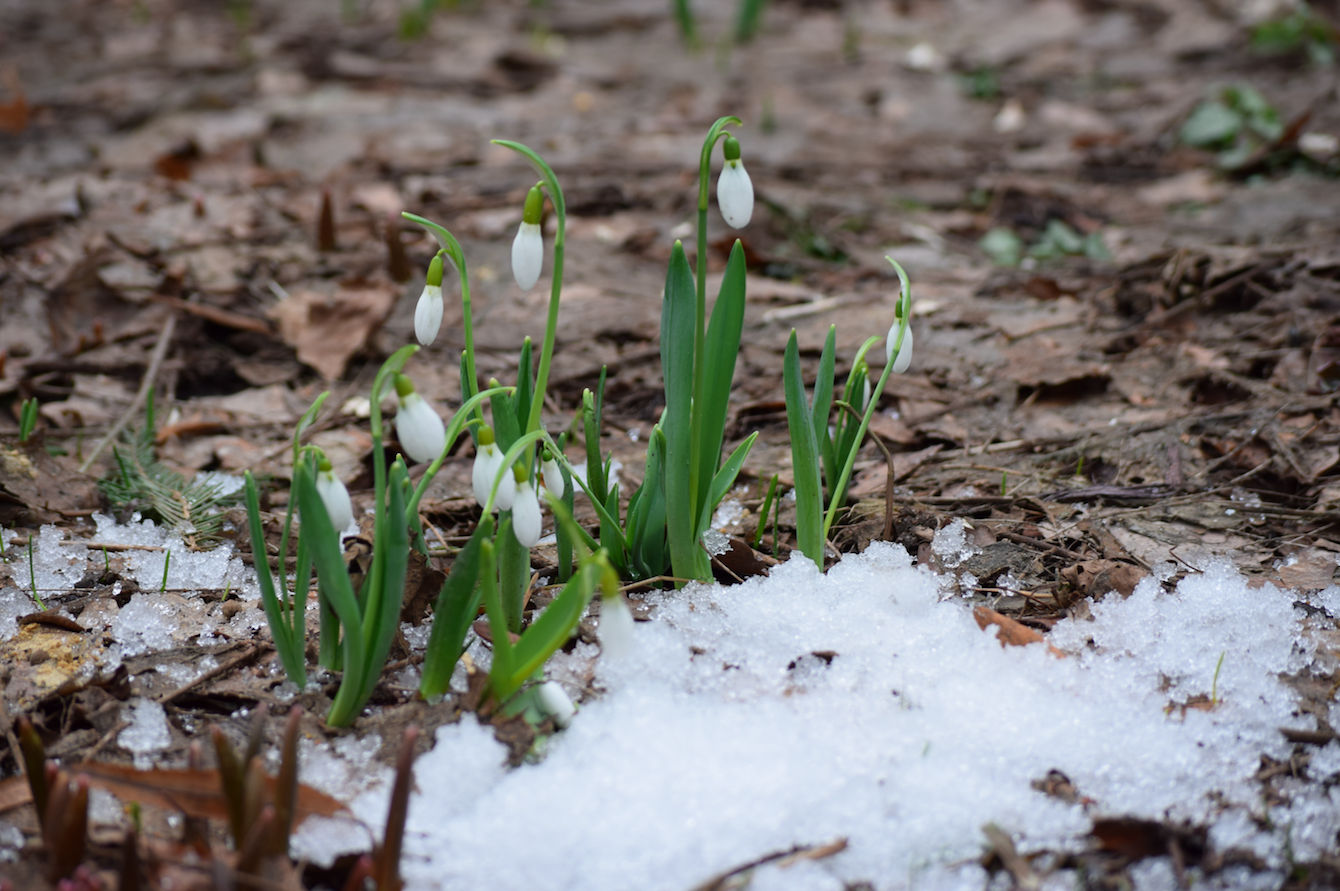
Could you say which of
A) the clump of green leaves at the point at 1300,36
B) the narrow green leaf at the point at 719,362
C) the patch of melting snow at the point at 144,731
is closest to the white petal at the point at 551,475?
the narrow green leaf at the point at 719,362

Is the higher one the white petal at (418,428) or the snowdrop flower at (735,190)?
the snowdrop flower at (735,190)

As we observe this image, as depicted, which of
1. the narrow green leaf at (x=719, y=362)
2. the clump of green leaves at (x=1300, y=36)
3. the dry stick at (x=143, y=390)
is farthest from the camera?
the clump of green leaves at (x=1300, y=36)

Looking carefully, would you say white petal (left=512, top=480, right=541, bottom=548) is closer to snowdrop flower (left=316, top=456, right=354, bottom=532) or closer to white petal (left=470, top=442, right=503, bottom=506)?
white petal (left=470, top=442, right=503, bottom=506)

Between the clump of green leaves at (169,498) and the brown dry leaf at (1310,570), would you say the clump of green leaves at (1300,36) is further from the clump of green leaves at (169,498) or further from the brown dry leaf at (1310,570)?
the clump of green leaves at (169,498)

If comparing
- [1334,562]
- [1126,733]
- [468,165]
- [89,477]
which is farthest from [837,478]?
[468,165]

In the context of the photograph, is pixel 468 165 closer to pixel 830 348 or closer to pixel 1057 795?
pixel 830 348

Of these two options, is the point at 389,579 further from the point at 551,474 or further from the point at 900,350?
the point at 900,350

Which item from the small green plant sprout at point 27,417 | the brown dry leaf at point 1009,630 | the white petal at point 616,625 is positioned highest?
the white petal at point 616,625
